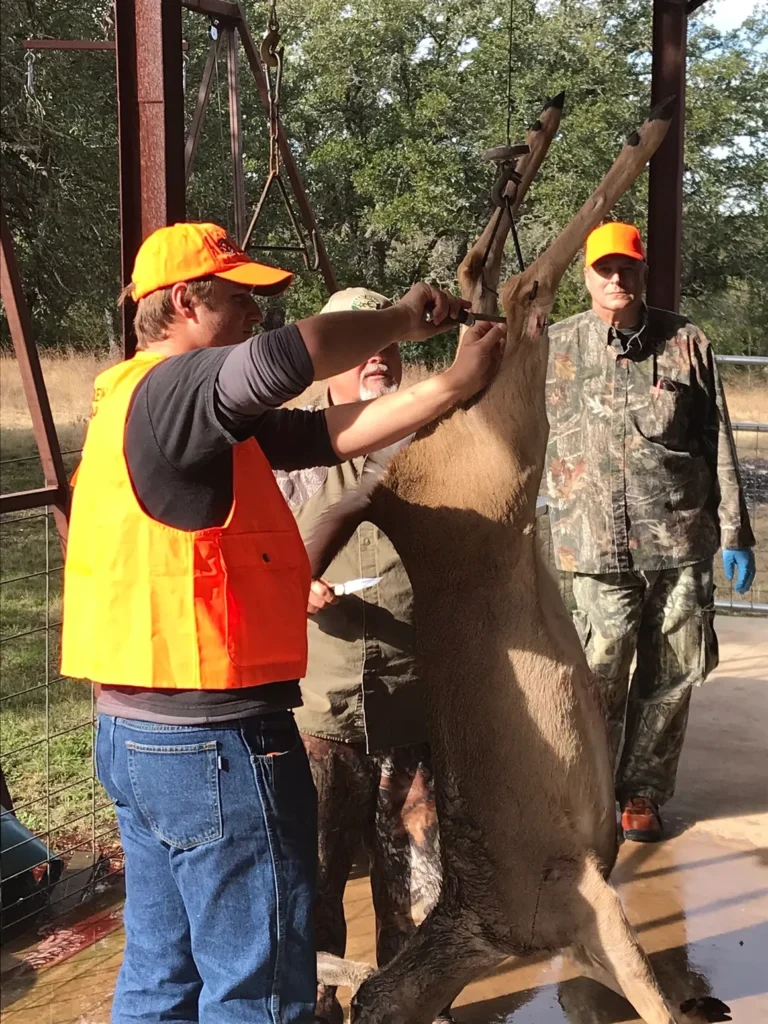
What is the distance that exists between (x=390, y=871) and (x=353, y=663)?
711 mm

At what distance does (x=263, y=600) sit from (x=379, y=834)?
4.73 feet

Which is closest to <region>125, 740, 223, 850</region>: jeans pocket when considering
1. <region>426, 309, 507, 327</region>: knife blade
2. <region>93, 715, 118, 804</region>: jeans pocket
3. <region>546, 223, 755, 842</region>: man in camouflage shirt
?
<region>93, 715, 118, 804</region>: jeans pocket

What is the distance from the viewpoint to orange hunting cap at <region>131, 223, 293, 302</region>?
2.40 m

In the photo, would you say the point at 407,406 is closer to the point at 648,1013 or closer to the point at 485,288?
the point at 485,288

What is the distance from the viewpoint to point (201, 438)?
215 centimetres

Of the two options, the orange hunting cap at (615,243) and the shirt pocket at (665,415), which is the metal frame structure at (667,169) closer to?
the orange hunting cap at (615,243)

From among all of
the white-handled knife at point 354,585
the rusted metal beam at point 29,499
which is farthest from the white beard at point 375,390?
the rusted metal beam at point 29,499

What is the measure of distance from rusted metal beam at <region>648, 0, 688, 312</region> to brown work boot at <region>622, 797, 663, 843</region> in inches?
103

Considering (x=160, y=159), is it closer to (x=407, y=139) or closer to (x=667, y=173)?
(x=667, y=173)

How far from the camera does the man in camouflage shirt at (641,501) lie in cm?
483

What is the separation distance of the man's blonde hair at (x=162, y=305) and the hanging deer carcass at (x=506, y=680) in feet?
2.37

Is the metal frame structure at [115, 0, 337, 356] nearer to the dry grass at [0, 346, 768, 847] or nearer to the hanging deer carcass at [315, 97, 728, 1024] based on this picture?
the dry grass at [0, 346, 768, 847]

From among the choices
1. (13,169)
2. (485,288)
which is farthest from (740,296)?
(485,288)

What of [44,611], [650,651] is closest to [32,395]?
[650,651]
